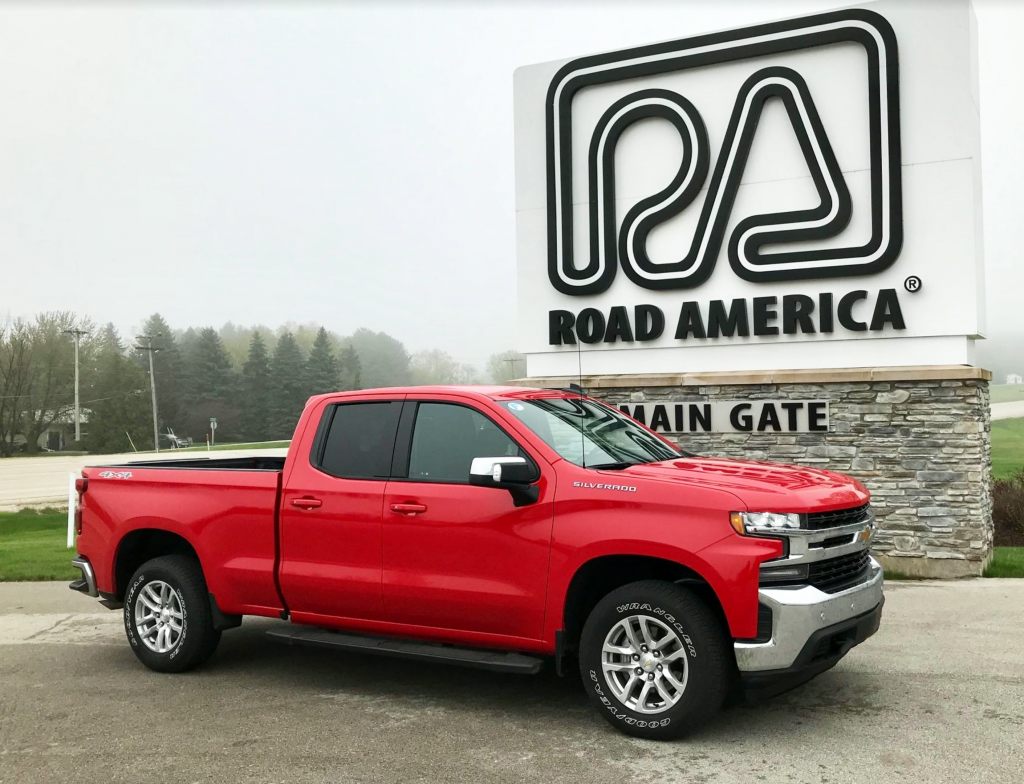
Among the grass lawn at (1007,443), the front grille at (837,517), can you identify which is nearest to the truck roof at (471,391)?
the front grille at (837,517)

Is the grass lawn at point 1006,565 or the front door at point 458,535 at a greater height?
the front door at point 458,535

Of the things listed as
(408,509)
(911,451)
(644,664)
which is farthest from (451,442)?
(911,451)

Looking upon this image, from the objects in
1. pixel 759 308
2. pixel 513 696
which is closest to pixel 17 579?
pixel 513 696

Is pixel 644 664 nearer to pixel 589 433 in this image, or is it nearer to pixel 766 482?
pixel 766 482

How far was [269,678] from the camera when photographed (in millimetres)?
7215

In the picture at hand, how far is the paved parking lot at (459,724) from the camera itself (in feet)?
16.8

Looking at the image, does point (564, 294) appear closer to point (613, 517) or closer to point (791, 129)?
point (791, 129)

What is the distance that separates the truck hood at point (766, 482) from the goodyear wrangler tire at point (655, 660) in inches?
24.1

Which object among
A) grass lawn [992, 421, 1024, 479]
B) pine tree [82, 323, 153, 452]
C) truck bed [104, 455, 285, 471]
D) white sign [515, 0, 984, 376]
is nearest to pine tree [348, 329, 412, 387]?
pine tree [82, 323, 153, 452]

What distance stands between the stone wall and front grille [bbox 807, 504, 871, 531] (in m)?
6.08

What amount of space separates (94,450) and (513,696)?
307 ft

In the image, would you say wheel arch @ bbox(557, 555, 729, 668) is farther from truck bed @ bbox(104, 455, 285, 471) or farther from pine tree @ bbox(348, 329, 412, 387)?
pine tree @ bbox(348, 329, 412, 387)

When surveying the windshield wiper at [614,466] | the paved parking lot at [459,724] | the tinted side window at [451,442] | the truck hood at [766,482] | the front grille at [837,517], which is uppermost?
the tinted side window at [451,442]

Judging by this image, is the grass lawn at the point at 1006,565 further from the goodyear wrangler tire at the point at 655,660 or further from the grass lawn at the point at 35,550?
the grass lawn at the point at 35,550
